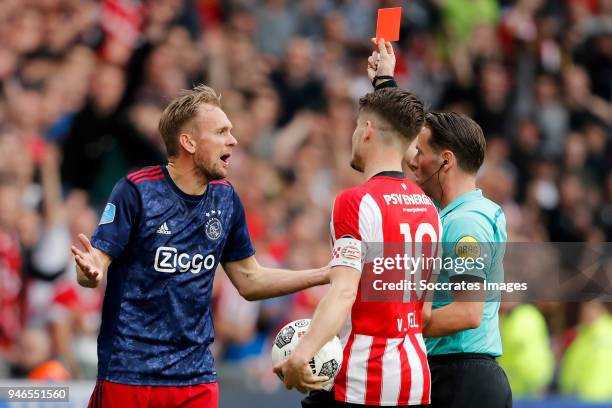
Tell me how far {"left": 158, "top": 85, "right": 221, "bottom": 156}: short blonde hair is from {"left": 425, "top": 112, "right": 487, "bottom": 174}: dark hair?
50.1 inches

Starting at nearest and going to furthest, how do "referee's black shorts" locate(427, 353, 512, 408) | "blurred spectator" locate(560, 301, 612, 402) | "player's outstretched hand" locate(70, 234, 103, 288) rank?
"player's outstretched hand" locate(70, 234, 103, 288), "referee's black shorts" locate(427, 353, 512, 408), "blurred spectator" locate(560, 301, 612, 402)

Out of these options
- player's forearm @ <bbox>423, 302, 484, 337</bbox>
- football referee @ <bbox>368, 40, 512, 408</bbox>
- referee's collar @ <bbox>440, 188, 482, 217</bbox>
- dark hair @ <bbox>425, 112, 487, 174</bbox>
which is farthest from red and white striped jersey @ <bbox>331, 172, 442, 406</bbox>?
dark hair @ <bbox>425, 112, 487, 174</bbox>

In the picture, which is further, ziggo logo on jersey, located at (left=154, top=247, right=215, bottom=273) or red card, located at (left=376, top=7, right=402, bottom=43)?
red card, located at (left=376, top=7, right=402, bottom=43)

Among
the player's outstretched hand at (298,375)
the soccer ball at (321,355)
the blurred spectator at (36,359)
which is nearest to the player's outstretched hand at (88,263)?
the soccer ball at (321,355)

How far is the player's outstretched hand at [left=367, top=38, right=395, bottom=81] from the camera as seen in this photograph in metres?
6.47

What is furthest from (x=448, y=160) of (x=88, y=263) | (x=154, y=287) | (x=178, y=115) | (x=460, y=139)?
(x=88, y=263)

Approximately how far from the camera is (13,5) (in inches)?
471

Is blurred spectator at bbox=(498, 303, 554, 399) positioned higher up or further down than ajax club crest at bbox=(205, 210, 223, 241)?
further down

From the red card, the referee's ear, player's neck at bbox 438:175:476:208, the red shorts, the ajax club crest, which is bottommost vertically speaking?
the red shorts

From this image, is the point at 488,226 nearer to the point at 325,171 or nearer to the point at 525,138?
the point at 325,171

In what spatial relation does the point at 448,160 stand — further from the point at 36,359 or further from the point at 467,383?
the point at 36,359

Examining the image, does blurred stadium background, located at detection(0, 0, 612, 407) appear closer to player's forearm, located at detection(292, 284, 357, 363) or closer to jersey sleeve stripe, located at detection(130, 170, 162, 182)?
jersey sleeve stripe, located at detection(130, 170, 162, 182)

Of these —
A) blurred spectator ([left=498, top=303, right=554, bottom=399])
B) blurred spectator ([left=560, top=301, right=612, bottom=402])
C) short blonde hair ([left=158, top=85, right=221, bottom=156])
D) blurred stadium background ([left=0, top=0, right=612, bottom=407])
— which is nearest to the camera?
short blonde hair ([left=158, top=85, right=221, bottom=156])

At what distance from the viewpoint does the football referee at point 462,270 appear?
5.84m
